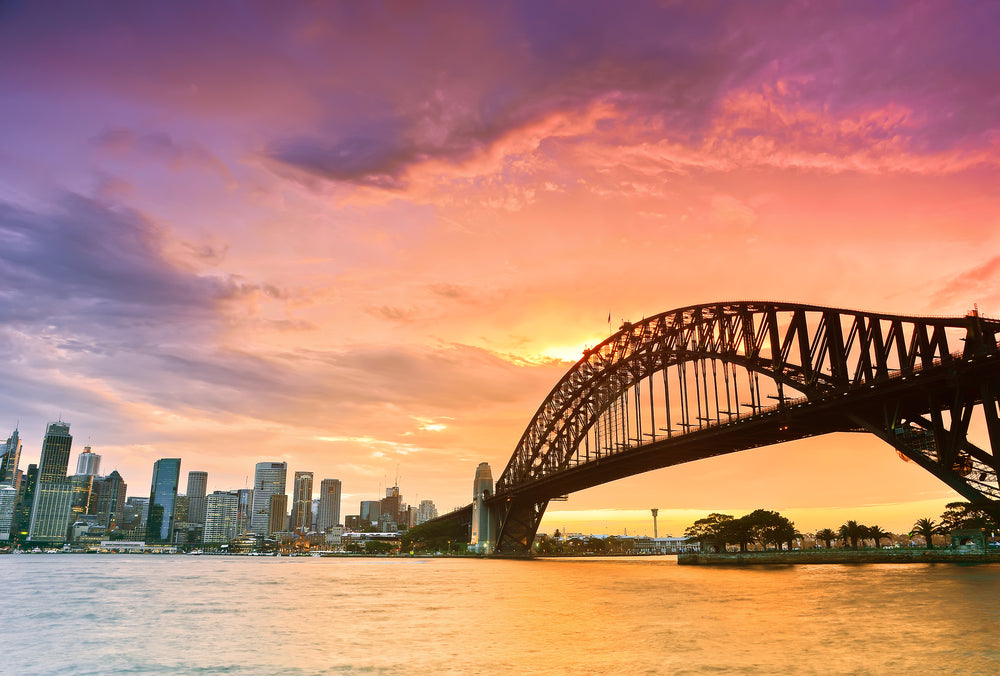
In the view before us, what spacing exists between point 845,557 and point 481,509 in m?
89.1

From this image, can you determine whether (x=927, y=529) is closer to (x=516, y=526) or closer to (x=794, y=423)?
(x=794, y=423)

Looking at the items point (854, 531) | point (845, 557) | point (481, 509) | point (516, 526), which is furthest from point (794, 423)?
point (481, 509)

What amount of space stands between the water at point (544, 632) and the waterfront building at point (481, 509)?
106690 millimetres

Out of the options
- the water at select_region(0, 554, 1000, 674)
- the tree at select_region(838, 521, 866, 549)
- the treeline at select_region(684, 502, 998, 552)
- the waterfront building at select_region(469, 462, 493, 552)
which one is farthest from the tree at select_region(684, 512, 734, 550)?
the water at select_region(0, 554, 1000, 674)

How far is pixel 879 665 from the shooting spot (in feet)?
56.7

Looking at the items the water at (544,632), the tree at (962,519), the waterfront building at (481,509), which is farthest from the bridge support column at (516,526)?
the water at (544,632)

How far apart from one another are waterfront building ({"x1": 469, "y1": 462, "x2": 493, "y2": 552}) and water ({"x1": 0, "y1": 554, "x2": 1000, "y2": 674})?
107 meters

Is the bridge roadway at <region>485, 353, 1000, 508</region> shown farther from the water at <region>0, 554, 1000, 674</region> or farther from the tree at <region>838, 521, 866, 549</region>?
the tree at <region>838, 521, 866, 549</region>

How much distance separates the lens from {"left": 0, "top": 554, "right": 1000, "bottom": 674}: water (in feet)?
61.9

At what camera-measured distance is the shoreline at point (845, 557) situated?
188ft

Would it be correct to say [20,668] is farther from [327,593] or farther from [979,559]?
[979,559]

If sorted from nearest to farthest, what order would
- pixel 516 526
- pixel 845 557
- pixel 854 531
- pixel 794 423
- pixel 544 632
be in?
pixel 544 632
pixel 794 423
pixel 845 557
pixel 854 531
pixel 516 526

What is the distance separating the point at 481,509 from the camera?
149 m

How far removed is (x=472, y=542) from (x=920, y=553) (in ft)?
339
